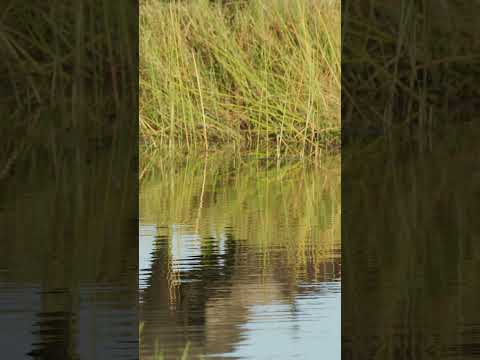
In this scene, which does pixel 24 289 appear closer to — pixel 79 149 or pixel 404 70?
pixel 79 149

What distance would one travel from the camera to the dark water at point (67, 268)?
173 centimetres

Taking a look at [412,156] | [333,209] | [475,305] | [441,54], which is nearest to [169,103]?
[412,156]

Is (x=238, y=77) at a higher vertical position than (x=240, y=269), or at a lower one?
higher

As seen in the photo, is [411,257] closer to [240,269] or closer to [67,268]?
[240,269]

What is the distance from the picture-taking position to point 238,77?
5.20m

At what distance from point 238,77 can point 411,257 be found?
288cm

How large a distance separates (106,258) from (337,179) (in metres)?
1.52

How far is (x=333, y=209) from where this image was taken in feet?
9.97

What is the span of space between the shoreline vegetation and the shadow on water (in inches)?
34.3

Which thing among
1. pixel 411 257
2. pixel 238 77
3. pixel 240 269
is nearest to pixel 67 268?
pixel 240 269

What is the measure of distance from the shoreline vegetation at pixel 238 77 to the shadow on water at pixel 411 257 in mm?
872

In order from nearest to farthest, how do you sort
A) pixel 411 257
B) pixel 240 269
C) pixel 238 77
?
pixel 240 269 → pixel 411 257 → pixel 238 77

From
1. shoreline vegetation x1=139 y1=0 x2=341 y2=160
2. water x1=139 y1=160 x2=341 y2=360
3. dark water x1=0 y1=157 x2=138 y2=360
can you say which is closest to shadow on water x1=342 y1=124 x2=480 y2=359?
water x1=139 y1=160 x2=341 y2=360

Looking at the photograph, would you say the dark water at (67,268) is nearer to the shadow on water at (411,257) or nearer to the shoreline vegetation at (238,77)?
the shadow on water at (411,257)
